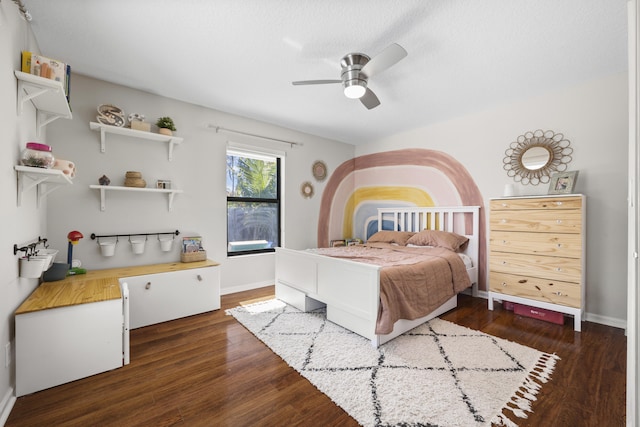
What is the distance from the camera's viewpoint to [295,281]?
314 centimetres

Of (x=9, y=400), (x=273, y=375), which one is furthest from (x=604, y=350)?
(x=9, y=400)

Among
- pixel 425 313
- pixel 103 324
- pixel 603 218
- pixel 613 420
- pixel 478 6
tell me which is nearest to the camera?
pixel 613 420

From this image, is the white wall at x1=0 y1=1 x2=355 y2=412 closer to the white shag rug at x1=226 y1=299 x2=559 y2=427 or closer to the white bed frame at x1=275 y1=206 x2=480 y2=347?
the white bed frame at x1=275 y1=206 x2=480 y2=347

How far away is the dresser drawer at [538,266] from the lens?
261 cm

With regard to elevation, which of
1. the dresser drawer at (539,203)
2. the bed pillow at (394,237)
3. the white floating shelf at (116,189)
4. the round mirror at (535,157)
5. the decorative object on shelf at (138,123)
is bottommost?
the bed pillow at (394,237)

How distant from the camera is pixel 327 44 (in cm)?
221

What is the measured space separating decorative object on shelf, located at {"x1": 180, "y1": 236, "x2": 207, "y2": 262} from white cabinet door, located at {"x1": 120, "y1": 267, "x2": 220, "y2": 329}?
1.08ft

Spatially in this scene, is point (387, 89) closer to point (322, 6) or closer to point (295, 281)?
point (322, 6)

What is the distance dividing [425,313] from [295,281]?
4.66 feet

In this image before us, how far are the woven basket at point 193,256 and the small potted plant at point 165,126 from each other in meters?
1.43

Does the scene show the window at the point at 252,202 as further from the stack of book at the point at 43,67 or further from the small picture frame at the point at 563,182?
the small picture frame at the point at 563,182

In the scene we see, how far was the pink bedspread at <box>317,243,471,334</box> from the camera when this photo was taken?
7.36ft

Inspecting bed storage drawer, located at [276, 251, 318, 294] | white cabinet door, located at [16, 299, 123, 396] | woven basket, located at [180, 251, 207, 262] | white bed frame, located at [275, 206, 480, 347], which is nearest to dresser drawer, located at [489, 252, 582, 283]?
white bed frame, located at [275, 206, 480, 347]

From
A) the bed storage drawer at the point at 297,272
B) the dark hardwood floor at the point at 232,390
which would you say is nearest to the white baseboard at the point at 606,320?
the dark hardwood floor at the point at 232,390
